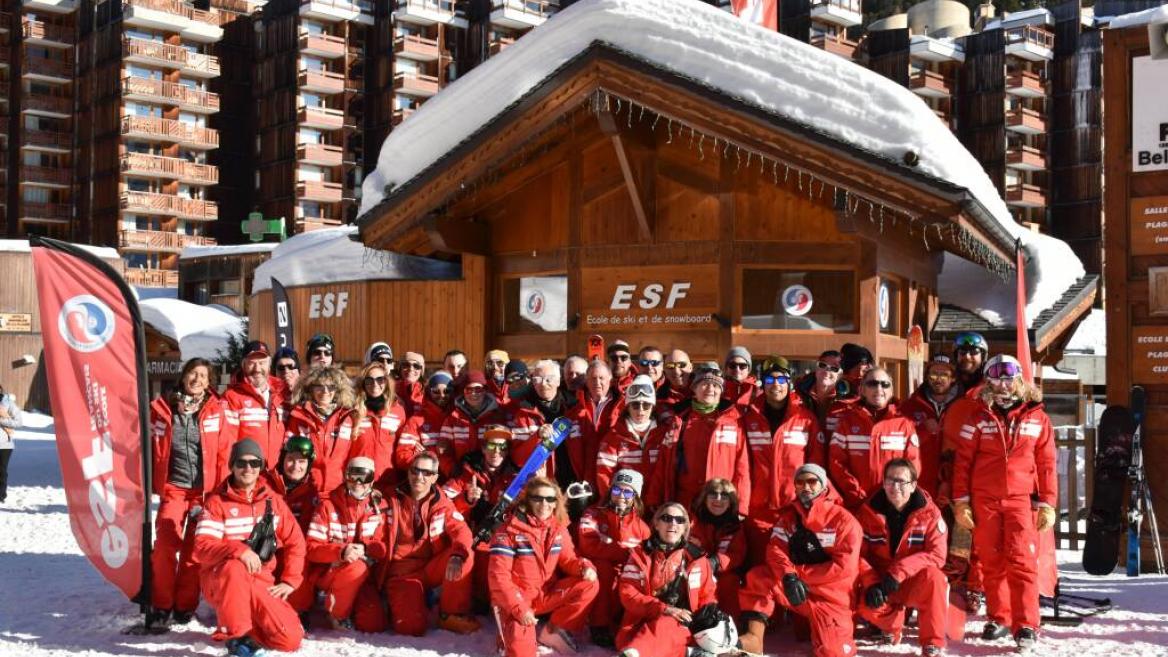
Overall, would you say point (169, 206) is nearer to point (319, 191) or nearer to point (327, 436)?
point (319, 191)

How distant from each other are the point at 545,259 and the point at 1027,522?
7614 mm

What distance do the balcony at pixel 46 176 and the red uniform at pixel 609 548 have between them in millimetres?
61570

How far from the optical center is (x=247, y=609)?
22.0 feet

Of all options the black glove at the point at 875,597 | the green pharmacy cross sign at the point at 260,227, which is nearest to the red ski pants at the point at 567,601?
the black glove at the point at 875,597

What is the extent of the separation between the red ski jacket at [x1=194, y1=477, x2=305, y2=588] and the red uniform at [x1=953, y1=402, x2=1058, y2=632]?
439 centimetres

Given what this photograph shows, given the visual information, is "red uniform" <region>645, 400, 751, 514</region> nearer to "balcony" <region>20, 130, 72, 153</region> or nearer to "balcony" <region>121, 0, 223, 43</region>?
"balcony" <region>121, 0, 223, 43</region>

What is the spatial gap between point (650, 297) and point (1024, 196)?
168ft

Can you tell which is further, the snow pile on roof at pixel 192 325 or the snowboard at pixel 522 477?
the snow pile on roof at pixel 192 325

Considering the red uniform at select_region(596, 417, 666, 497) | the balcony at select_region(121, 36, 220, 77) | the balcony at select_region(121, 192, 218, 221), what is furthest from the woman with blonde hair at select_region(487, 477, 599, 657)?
the balcony at select_region(121, 36, 220, 77)

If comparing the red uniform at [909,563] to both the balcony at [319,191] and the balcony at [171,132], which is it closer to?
the balcony at [319,191]

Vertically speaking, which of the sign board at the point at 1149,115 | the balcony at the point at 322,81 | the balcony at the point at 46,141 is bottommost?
the sign board at the point at 1149,115

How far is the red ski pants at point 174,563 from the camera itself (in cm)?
741

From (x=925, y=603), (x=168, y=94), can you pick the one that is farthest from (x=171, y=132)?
(x=925, y=603)

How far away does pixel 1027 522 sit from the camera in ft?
23.3
